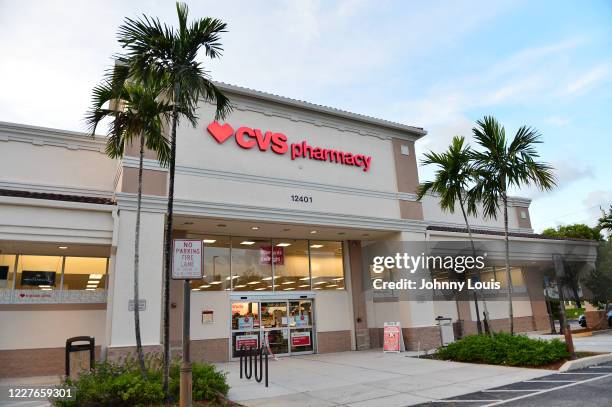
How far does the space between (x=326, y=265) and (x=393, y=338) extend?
4.18m

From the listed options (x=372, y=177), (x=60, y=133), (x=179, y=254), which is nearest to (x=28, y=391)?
(x=179, y=254)

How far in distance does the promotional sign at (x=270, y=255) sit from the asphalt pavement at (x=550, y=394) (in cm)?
1019

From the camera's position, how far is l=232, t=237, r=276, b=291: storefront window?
17.0 m

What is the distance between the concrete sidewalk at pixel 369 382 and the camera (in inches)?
354

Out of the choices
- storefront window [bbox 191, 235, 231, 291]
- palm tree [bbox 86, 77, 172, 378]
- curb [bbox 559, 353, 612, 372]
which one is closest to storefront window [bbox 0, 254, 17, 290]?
storefront window [bbox 191, 235, 231, 291]

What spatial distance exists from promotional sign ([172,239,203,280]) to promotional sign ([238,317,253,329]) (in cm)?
967

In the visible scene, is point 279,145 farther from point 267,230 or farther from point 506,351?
point 506,351

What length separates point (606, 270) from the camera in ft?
70.2

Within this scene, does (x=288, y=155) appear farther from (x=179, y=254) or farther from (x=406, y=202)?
(x=179, y=254)

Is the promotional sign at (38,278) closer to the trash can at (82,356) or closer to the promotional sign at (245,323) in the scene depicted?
the trash can at (82,356)

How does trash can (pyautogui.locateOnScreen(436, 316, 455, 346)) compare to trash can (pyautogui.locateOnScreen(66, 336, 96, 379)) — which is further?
trash can (pyautogui.locateOnScreen(436, 316, 455, 346))

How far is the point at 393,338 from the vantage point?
1694cm

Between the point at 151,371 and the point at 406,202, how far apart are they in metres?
12.6

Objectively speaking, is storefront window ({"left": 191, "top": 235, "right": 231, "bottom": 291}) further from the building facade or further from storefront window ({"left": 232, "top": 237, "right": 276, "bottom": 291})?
storefront window ({"left": 232, "top": 237, "right": 276, "bottom": 291})
